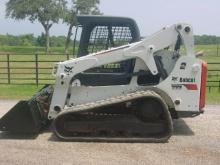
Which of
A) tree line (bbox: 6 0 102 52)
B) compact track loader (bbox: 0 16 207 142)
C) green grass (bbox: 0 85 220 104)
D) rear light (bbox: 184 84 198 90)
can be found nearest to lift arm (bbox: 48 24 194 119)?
compact track loader (bbox: 0 16 207 142)

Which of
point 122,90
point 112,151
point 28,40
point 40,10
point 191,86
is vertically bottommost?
point 28,40

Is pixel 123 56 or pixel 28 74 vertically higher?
pixel 123 56

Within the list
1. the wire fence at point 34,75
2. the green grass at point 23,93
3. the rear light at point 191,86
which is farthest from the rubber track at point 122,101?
the wire fence at point 34,75

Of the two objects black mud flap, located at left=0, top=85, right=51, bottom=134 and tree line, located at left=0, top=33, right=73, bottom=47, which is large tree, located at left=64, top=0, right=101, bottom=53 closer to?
tree line, located at left=0, top=33, right=73, bottom=47

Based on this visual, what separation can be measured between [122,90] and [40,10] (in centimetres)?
6940

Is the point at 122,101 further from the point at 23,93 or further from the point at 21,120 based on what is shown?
the point at 23,93

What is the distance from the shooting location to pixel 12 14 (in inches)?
3125

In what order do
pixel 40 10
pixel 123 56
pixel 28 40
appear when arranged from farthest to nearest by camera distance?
pixel 28 40
pixel 40 10
pixel 123 56

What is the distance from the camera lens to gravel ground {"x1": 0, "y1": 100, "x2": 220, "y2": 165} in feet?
25.4

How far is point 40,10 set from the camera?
77.4 metres

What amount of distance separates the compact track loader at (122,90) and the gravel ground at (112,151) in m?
0.28

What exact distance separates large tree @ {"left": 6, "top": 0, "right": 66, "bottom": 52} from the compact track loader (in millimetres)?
67329

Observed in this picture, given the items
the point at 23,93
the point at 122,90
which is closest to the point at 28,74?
the point at 23,93

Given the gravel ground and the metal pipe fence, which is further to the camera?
the metal pipe fence
